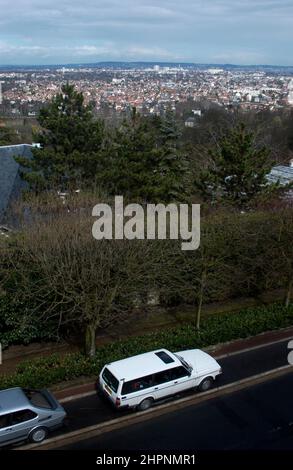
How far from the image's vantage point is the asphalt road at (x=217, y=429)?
40.9 feet

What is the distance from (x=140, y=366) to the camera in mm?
14328

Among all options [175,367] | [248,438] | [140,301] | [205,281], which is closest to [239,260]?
[205,281]

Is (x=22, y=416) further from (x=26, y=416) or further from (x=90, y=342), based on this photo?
(x=90, y=342)

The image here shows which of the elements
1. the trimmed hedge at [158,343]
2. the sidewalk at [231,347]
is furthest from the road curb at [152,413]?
the trimmed hedge at [158,343]

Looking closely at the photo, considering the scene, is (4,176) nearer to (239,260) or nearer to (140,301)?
(140,301)

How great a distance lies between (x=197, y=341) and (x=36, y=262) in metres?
6.39

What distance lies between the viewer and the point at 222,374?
52.9 feet

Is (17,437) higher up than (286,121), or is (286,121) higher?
(286,121)

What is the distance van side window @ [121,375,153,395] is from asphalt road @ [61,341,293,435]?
2.73 ft

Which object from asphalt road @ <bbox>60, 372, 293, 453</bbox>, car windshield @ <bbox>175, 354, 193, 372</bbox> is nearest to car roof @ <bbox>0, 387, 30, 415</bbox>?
asphalt road @ <bbox>60, 372, 293, 453</bbox>

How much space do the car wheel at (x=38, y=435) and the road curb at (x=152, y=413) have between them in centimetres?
14

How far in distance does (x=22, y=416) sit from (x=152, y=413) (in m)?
3.75

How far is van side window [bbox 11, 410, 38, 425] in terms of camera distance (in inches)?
483

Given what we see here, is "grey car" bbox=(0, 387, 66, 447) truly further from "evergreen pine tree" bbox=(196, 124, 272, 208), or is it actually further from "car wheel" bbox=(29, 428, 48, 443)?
"evergreen pine tree" bbox=(196, 124, 272, 208)
